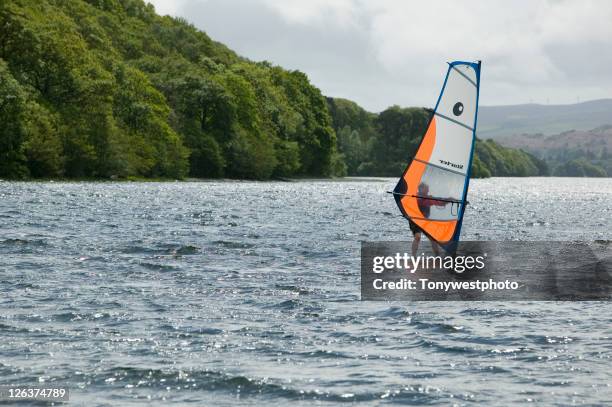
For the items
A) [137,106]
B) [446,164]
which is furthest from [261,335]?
[137,106]

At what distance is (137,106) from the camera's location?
12288cm

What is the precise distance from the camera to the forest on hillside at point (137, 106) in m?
99.1

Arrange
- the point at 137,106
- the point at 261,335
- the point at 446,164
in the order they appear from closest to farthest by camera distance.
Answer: the point at 261,335, the point at 446,164, the point at 137,106

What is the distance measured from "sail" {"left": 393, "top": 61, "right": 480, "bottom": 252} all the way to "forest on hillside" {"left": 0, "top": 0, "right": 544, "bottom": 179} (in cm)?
7075

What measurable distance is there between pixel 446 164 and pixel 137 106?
331 feet

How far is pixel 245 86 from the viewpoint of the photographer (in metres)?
152

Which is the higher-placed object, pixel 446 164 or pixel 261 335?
pixel 446 164

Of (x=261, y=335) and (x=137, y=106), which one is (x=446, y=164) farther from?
(x=137, y=106)

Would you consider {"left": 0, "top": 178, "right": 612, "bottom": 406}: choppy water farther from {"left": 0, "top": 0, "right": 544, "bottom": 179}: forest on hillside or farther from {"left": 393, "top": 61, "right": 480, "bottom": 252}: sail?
{"left": 0, "top": 0, "right": 544, "bottom": 179}: forest on hillside

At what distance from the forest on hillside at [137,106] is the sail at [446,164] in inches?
2785

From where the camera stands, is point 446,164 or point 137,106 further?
point 137,106

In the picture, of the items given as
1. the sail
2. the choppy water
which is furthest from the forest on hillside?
the sail

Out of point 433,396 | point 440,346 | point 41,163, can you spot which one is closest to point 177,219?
point 440,346

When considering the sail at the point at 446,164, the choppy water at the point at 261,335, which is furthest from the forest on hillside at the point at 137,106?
the sail at the point at 446,164
